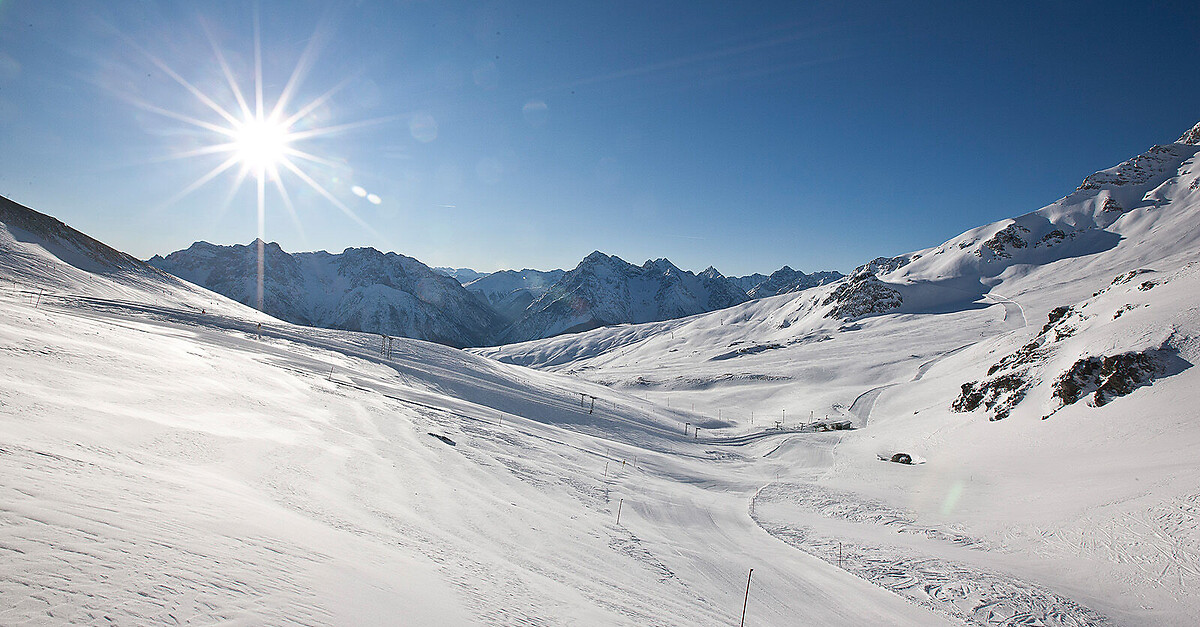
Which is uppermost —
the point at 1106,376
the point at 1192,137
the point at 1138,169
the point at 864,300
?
the point at 1192,137

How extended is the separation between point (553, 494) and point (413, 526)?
554 centimetres

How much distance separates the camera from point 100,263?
59938 mm

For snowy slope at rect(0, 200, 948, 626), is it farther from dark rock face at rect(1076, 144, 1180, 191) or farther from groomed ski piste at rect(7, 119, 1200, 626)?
dark rock face at rect(1076, 144, 1180, 191)

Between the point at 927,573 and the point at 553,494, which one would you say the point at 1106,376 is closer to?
the point at 927,573

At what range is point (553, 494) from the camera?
1233 centimetres

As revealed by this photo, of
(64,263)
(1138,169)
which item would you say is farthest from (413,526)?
(1138,169)

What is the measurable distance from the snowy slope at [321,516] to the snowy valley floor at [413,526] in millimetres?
38

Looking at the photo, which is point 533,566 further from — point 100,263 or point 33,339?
point 100,263

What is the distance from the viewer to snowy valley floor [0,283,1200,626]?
12.0ft

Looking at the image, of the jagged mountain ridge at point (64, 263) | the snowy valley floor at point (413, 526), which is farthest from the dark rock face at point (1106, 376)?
the jagged mountain ridge at point (64, 263)

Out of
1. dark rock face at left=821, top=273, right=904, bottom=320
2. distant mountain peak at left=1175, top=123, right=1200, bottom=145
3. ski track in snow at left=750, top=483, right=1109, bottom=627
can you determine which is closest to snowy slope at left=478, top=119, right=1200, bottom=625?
ski track in snow at left=750, top=483, right=1109, bottom=627

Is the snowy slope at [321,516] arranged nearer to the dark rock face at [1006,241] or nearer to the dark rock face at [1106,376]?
the dark rock face at [1106,376]

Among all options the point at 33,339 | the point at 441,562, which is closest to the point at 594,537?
the point at 441,562

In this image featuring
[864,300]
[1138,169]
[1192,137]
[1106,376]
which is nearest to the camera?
[1106,376]
